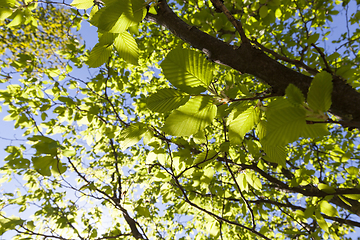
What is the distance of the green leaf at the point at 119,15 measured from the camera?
559 mm

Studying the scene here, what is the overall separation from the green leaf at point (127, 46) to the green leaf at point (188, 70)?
349mm

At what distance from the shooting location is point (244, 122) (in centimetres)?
72

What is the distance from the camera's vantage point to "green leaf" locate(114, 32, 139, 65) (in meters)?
0.82

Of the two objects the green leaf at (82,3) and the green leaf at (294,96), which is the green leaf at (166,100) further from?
the green leaf at (82,3)

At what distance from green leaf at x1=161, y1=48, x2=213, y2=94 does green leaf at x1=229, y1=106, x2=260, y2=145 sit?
23 centimetres

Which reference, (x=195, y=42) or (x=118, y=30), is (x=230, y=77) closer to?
(x=195, y=42)

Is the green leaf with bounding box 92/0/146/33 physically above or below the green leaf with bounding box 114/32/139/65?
below

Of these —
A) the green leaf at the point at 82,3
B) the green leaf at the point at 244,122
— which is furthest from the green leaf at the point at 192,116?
the green leaf at the point at 82,3

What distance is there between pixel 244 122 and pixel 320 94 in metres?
0.30

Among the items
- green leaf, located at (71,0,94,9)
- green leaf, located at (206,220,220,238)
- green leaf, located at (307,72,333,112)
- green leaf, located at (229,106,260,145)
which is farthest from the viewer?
green leaf, located at (206,220,220,238)

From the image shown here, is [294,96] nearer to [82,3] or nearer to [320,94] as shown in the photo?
[320,94]

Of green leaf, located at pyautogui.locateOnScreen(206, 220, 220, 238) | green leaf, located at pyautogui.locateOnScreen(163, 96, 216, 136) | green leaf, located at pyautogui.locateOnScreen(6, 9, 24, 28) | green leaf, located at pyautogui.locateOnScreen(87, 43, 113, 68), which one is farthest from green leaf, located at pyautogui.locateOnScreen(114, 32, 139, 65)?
green leaf, located at pyautogui.locateOnScreen(206, 220, 220, 238)

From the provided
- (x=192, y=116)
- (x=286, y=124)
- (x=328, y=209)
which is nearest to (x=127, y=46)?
(x=192, y=116)

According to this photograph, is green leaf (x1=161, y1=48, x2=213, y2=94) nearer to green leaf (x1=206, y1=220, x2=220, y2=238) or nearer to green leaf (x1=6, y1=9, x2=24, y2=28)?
green leaf (x1=6, y1=9, x2=24, y2=28)
